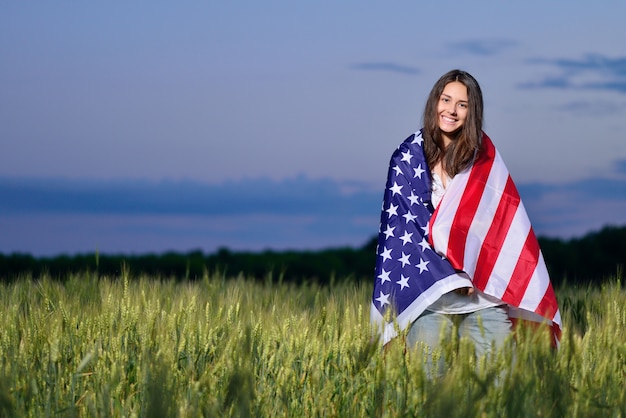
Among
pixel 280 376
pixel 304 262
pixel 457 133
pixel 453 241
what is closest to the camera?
pixel 280 376

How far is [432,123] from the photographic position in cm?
422

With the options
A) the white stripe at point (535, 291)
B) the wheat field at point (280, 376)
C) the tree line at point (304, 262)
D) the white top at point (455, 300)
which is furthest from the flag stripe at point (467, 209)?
the tree line at point (304, 262)

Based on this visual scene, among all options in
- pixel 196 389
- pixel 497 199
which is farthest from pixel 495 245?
pixel 196 389

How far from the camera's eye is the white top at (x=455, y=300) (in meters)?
4.11

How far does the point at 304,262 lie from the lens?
974 centimetres

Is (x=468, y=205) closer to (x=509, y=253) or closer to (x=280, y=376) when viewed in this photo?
(x=509, y=253)

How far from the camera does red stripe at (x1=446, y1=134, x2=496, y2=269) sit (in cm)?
408

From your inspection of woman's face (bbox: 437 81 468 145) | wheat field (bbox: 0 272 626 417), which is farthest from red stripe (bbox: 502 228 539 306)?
woman's face (bbox: 437 81 468 145)

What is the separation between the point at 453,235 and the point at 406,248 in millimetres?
257

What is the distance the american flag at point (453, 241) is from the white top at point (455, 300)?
6 centimetres

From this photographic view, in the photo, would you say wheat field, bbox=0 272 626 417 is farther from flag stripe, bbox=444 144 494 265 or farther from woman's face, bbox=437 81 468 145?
woman's face, bbox=437 81 468 145

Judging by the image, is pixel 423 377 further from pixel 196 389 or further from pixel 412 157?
pixel 412 157

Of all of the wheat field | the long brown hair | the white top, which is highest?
the long brown hair

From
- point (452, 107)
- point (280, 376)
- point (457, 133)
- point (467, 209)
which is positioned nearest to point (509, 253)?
point (467, 209)
